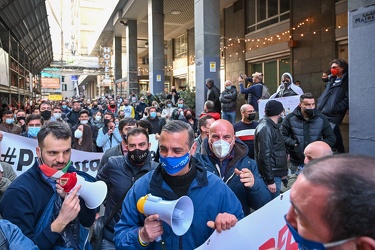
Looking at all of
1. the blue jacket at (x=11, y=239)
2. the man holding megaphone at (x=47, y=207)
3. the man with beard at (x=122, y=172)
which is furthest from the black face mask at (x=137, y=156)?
the blue jacket at (x=11, y=239)

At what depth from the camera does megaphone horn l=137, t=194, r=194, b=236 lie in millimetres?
1843

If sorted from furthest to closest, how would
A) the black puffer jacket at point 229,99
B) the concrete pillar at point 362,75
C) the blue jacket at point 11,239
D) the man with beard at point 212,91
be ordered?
the man with beard at point 212,91
the black puffer jacket at point 229,99
the concrete pillar at point 362,75
the blue jacket at point 11,239

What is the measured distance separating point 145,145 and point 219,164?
90 cm

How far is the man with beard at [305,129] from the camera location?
205 inches

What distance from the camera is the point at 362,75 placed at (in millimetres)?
5715

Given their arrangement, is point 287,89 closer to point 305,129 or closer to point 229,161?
point 305,129

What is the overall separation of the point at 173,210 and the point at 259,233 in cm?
86

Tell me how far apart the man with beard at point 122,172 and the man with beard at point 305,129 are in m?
2.49

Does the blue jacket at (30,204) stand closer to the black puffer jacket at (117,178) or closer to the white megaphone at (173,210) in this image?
the white megaphone at (173,210)

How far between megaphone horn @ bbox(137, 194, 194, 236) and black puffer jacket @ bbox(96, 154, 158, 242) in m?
1.58

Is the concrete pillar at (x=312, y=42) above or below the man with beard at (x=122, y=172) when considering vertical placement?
above

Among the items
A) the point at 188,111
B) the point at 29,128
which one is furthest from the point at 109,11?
the point at 29,128

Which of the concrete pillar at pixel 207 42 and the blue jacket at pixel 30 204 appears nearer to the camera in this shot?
the blue jacket at pixel 30 204

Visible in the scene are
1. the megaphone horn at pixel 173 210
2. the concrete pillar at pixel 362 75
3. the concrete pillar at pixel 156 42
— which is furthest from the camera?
the concrete pillar at pixel 156 42
